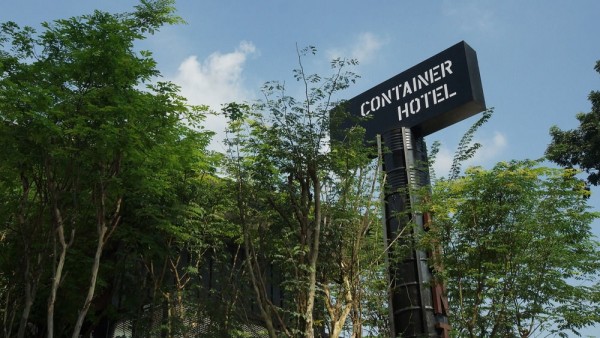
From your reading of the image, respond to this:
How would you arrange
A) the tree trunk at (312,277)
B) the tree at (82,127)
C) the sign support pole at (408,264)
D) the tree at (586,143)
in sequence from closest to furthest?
the tree trunk at (312,277)
the tree at (82,127)
the sign support pole at (408,264)
the tree at (586,143)

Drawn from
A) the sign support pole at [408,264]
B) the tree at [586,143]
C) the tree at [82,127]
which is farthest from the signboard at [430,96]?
the tree at [586,143]

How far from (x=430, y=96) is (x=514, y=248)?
751 centimetres

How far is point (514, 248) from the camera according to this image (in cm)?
1405

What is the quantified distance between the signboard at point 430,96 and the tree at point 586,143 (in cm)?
1041

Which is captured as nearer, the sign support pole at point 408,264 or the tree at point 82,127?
the tree at point 82,127

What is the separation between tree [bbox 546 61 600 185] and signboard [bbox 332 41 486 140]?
10414 millimetres

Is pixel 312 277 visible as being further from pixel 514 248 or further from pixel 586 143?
pixel 586 143

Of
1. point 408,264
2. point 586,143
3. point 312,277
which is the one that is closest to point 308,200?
point 312,277

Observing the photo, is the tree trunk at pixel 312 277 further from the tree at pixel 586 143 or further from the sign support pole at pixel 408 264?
the tree at pixel 586 143

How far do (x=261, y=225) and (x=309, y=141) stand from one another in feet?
7.61

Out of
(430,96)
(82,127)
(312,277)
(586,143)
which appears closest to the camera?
(312,277)

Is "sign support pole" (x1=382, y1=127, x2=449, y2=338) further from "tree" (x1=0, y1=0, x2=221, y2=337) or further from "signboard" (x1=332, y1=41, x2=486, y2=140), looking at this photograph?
"tree" (x1=0, y1=0, x2=221, y2=337)

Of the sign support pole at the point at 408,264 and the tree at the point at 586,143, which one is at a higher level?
the tree at the point at 586,143

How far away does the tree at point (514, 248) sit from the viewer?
14047 mm
